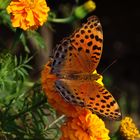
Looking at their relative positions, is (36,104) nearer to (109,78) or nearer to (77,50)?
(77,50)

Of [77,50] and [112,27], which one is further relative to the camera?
[112,27]

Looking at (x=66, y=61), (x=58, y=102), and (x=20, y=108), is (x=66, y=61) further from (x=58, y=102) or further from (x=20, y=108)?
(x=20, y=108)

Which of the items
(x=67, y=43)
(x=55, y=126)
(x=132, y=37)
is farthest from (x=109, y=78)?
(x=67, y=43)

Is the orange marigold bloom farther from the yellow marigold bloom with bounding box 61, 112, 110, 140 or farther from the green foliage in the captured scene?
the green foliage

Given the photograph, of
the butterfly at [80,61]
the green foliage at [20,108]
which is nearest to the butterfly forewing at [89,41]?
the butterfly at [80,61]

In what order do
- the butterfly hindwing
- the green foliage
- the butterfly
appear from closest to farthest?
the butterfly hindwing → the butterfly → the green foliage

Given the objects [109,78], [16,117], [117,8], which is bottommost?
[109,78]

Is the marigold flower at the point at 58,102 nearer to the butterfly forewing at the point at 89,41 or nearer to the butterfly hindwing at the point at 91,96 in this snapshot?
the butterfly hindwing at the point at 91,96

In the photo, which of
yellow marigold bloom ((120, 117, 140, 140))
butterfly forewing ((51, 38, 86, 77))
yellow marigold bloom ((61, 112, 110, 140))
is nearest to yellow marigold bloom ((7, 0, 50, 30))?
butterfly forewing ((51, 38, 86, 77))
